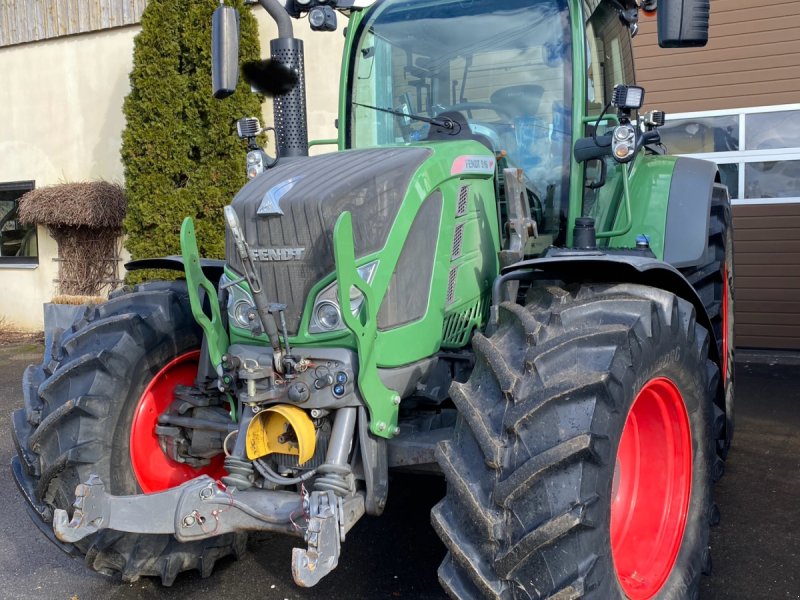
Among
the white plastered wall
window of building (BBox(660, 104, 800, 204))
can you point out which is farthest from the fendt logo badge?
the white plastered wall

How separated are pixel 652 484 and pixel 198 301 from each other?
5.75 ft

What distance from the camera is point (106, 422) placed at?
2969 mm

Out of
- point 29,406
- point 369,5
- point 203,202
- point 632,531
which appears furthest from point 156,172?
point 632,531

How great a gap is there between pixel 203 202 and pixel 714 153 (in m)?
4.99

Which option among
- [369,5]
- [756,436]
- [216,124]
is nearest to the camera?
[369,5]

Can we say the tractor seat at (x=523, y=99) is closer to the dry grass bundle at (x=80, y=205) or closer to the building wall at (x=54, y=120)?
the dry grass bundle at (x=80, y=205)

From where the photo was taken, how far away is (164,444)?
3.19m

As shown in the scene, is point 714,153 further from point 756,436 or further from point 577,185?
point 577,185

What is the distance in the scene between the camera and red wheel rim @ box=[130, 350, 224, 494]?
3.13 m

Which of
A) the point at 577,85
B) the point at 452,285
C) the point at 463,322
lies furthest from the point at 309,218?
the point at 577,85

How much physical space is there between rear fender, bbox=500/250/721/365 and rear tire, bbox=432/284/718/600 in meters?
0.08

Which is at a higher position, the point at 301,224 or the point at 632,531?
the point at 301,224

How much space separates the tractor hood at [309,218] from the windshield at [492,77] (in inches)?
34.3

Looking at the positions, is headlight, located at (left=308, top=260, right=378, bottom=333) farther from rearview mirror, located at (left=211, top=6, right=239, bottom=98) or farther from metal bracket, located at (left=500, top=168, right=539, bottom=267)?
rearview mirror, located at (left=211, top=6, right=239, bottom=98)
